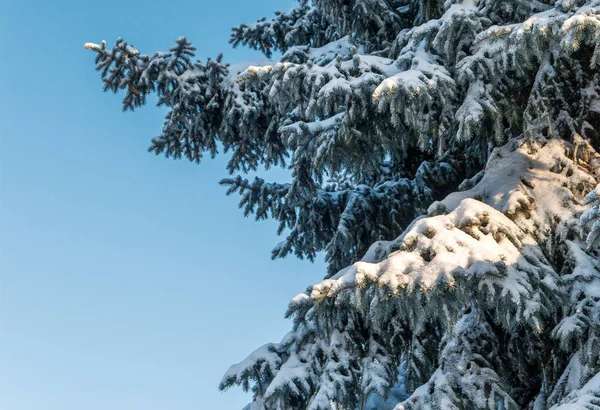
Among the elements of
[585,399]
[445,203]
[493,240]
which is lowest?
[585,399]

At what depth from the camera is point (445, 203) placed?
415 centimetres

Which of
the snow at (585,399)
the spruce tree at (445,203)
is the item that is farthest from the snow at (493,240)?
the snow at (585,399)

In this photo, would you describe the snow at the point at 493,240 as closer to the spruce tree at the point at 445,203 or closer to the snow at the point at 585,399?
the spruce tree at the point at 445,203

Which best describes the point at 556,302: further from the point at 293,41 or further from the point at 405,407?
the point at 293,41

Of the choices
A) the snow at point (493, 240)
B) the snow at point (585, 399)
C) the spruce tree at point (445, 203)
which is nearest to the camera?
the snow at point (585, 399)

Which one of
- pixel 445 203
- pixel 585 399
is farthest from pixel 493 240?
pixel 585 399

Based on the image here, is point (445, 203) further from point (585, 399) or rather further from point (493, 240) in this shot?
point (585, 399)

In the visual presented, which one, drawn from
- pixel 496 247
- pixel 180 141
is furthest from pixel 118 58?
pixel 496 247

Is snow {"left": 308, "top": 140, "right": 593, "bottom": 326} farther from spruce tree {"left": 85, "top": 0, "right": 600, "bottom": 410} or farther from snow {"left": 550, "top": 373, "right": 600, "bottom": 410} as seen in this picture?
snow {"left": 550, "top": 373, "right": 600, "bottom": 410}

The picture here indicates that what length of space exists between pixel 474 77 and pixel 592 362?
81.0 inches

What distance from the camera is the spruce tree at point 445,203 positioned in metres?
3.34

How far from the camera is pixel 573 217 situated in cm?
397

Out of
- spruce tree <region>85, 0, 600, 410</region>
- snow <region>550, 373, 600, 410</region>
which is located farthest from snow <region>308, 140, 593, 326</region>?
snow <region>550, 373, 600, 410</region>

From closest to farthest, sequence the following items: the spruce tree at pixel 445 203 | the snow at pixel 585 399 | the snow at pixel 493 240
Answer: the snow at pixel 585 399 → the snow at pixel 493 240 → the spruce tree at pixel 445 203
